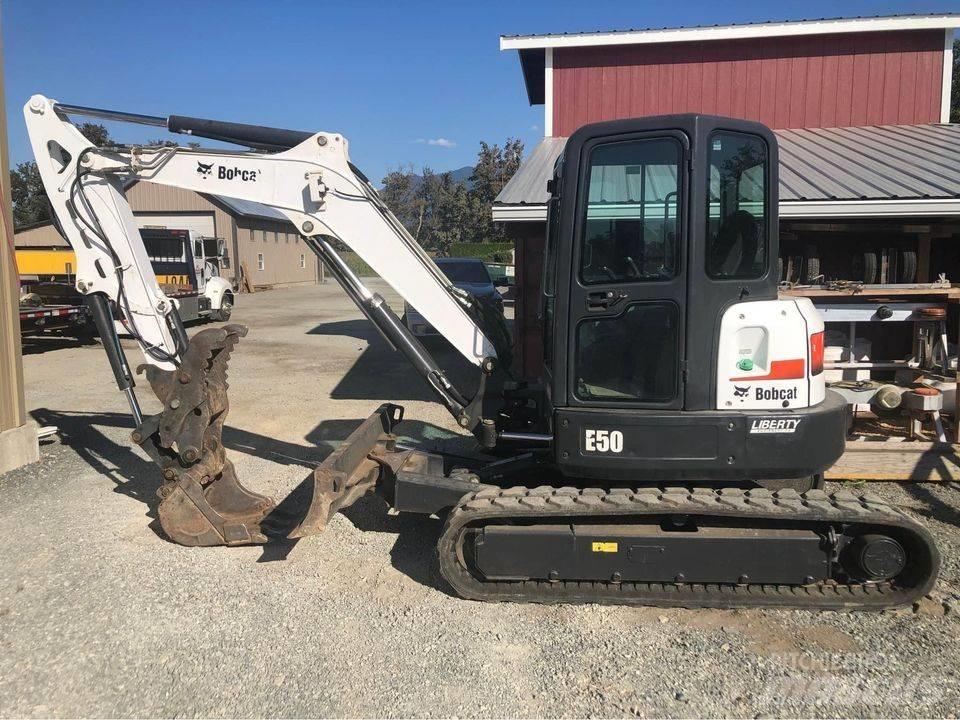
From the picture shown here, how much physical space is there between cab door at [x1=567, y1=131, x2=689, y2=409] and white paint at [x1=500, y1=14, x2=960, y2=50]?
883 centimetres

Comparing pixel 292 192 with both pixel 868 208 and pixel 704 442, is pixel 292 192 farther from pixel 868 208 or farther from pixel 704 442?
pixel 868 208

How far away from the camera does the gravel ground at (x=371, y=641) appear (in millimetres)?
3434

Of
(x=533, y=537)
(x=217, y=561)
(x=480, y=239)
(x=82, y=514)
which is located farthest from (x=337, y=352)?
(x=480, y=239)

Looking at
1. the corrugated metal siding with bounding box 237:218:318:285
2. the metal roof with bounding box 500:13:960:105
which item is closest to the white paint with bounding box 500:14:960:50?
the metal roof with bounding box 500:13:960:105

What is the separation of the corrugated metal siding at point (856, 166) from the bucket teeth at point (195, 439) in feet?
13.2

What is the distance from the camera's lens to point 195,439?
16.6ft

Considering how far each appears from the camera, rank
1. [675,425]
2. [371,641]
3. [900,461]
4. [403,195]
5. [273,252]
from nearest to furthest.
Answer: [371,641]
[675,425]
[900,461]
[273,252]
[403,195]

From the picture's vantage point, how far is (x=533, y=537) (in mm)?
4246

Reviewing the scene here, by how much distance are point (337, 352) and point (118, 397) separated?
4.95m

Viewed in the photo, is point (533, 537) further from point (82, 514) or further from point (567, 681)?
point (82, 514)

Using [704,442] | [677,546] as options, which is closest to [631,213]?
[704,442]

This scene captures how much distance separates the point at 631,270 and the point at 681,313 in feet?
1.22

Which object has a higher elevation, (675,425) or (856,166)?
(856,166)

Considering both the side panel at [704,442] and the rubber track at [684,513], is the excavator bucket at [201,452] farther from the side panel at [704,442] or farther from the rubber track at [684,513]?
the side panel at [704,442]
